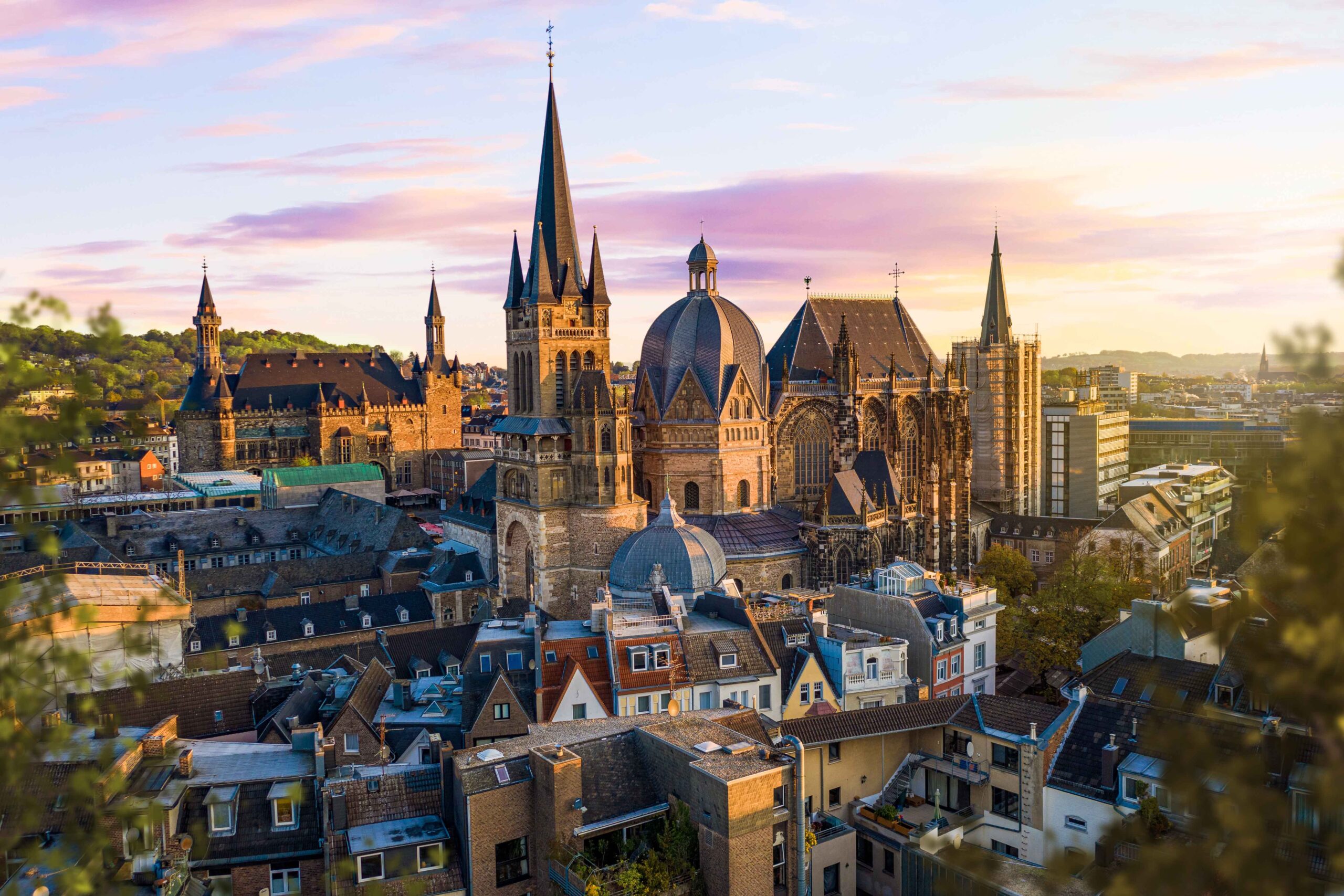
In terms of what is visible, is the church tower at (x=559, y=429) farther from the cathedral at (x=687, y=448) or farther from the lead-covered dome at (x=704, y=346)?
the lead-covered dome at (x=704, y=346)

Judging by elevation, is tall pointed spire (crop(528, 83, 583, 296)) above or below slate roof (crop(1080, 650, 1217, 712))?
above

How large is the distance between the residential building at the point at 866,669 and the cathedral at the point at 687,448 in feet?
53.4

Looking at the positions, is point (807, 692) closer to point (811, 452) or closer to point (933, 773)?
point (933, 773)

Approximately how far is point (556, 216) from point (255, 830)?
1760 inches

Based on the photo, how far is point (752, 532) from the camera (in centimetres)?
6388

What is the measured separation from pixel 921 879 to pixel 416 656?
28.3 m

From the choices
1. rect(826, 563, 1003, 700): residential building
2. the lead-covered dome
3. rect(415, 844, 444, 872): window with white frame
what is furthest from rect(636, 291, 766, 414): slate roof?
rect(415, 844, 444, 872): window with white frame

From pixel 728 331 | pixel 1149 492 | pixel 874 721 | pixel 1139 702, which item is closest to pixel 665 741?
pixel 874 721

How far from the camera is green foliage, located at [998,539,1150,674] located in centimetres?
5094

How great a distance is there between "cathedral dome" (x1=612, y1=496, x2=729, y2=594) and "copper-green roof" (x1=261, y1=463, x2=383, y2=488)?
5642 cm

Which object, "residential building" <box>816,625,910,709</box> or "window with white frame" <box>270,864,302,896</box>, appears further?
"residential building" <box>816,625,910,709</box>

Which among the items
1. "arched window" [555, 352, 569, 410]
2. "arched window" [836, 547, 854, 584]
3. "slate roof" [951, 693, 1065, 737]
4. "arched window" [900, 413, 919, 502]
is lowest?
"slate roof" [951, 693, 1065, 737]

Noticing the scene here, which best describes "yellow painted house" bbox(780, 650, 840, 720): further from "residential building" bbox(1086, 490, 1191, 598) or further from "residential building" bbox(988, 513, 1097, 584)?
"residential building" bbox(988, 513, 1097, 584)

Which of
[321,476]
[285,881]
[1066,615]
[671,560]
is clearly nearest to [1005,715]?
[1066,615]
